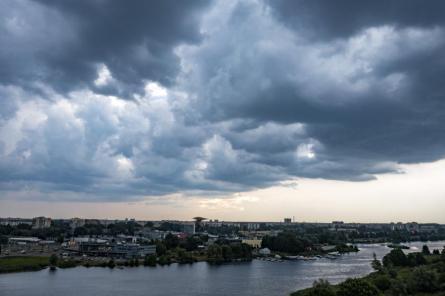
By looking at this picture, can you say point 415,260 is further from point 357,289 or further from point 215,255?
point 215,255

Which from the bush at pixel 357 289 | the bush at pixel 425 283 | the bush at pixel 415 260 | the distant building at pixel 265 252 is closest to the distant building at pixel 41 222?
the distant building at pixel 265 252

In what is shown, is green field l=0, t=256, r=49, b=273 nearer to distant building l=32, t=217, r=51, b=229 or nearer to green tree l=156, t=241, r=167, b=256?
green tree l=156, t=241, r=167, b=256

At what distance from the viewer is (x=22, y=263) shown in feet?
175

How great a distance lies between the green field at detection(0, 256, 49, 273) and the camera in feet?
163

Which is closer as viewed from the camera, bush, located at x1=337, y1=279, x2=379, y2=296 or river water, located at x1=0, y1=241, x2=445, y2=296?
bush, located at x1=337, y1=279, x2=379, y2=296

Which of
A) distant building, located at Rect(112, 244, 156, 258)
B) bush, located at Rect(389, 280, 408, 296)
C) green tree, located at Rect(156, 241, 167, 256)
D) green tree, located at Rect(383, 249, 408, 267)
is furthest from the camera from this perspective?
distant building, located at Rect(112, 244, 156, 258)

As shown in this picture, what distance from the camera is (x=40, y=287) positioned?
37.7 meters

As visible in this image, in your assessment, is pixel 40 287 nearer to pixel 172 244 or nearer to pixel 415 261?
pixel 415 261

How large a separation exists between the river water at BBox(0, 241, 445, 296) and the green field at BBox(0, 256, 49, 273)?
83.6 inches

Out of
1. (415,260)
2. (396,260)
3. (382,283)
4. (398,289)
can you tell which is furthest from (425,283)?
(396,260)

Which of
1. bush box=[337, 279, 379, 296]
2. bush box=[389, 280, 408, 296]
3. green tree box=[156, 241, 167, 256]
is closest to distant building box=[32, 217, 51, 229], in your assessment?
green tree box=[156, 241, 167, 256]

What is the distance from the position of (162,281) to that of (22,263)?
2138cm

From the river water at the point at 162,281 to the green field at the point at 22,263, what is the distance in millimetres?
2123

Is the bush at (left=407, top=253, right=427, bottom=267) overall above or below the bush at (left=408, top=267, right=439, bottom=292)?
above
